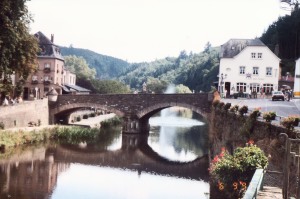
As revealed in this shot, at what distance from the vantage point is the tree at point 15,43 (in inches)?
1030

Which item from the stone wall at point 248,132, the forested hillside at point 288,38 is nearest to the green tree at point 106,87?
the forested hillside at point 288,38

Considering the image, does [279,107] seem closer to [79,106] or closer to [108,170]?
[108,170]

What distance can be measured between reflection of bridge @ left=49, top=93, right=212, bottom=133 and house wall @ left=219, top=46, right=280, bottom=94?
9.06 metres

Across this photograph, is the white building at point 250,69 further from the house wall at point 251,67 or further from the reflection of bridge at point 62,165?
the reflection of bridge at point 62,165

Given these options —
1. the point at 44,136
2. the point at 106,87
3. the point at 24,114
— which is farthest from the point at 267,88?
the point at 106,87

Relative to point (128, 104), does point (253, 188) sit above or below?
above

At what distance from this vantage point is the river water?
19609mm

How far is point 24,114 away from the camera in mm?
37500

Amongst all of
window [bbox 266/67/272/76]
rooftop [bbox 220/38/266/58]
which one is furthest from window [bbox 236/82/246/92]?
rooftop [bbox 220/38/266/58]

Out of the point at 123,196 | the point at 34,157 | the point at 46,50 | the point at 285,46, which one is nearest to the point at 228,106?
the point at 123,196

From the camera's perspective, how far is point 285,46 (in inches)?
3059

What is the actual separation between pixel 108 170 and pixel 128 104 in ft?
61.8

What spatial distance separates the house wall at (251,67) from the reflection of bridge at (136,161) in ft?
60.1

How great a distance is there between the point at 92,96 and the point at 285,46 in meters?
47.1
